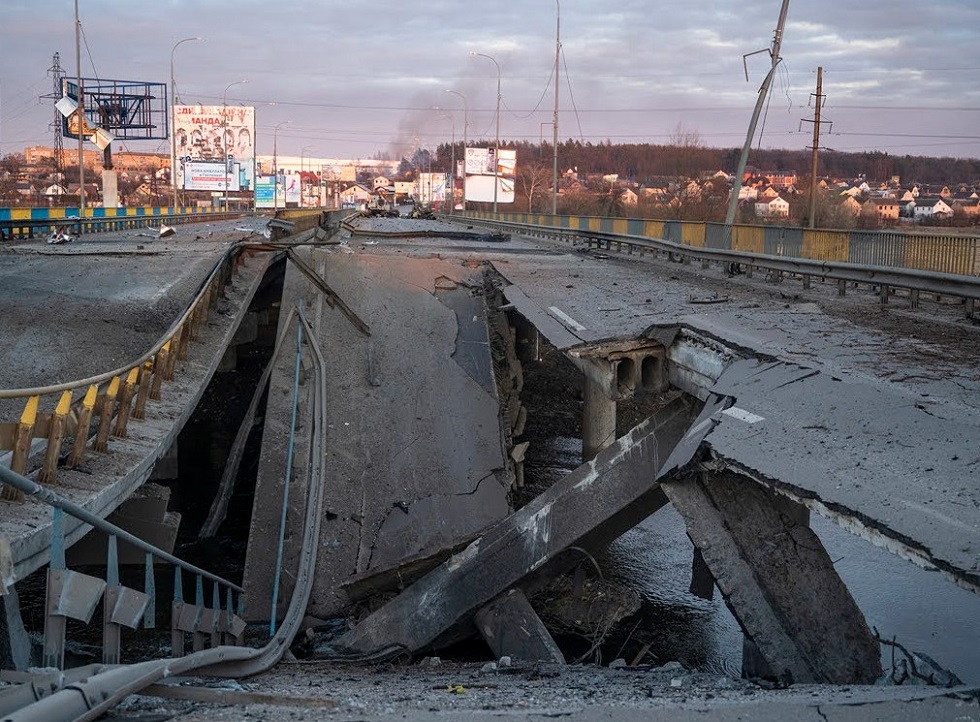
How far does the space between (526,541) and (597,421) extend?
29.6 ft

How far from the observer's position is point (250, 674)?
7293 millimetres

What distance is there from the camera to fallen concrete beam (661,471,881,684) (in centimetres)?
777

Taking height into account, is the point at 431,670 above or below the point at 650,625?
above

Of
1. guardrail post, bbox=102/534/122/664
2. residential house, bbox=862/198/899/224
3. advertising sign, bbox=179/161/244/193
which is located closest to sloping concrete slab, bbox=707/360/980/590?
guardrail post, bbox=102/534/122/664

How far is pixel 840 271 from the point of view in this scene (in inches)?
739

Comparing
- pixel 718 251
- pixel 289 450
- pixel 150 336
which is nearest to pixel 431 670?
pixel 289 450

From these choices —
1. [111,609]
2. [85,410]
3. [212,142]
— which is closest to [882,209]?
[212,142]

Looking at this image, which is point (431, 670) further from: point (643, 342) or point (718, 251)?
point (718, 251)

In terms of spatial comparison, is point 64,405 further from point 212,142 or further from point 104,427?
point 212,142

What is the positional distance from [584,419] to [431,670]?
37.4 feet

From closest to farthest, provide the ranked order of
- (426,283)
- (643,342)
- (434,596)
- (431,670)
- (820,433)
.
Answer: (820,433) → (431,670) → (434,596) → (643,342) → (426,283)

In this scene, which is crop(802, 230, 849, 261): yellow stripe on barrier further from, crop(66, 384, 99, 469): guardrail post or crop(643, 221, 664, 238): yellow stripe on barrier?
crop(66, 384, 99, 469): guardrail post

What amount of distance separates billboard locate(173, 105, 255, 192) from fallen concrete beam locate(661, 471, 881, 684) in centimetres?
10135

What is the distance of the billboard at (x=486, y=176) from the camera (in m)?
110
